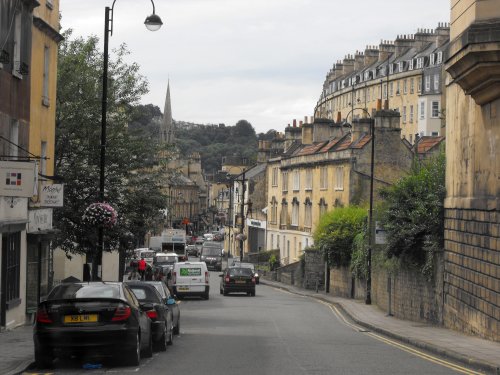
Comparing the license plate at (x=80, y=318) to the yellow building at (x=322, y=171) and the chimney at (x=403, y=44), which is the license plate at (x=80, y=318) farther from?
the chimney at (x=403, y=44)

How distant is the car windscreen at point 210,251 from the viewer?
3438 inches

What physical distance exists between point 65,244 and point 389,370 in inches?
813

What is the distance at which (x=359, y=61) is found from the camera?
136 metres

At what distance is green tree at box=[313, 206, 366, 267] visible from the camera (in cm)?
5153

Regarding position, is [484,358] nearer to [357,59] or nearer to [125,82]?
[125,82]

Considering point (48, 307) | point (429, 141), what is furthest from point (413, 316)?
point (429, 141)

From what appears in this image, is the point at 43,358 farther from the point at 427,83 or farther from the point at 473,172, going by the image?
the point at 427,83

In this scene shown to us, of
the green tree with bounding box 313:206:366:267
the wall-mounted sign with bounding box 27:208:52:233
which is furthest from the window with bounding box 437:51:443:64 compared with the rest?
the wall-mounted sign with bounding box 27:208:52:233

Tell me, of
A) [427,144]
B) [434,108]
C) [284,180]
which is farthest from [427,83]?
[427,144]

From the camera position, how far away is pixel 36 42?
2570cm

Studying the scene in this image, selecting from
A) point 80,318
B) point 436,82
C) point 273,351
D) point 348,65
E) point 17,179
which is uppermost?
point 348,65

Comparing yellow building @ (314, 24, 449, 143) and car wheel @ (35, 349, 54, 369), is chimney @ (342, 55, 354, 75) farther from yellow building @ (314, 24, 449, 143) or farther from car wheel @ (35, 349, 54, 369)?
car wheel @ (35, 349, 54, 369)

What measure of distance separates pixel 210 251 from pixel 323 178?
23.0 meters

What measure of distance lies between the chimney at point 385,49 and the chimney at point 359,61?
7.51 meters
